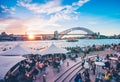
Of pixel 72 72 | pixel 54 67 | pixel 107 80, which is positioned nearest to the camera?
pixel 107 80

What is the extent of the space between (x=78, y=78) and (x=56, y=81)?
156cm

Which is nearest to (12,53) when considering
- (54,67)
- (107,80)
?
(54,67)

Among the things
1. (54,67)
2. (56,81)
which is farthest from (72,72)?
(56,81)

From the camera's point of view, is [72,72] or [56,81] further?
[72,72]

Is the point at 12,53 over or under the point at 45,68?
over

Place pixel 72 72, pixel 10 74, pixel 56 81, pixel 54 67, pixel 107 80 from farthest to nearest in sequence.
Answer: pixel 54 67, pixel 72 72, pixel 56 81, pixel 107 80, pixel 10 74

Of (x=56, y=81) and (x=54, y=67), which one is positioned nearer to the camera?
→ (x=56, y=81)

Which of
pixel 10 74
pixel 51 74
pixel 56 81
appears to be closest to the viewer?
pixel 10 74

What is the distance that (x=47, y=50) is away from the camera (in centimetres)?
1412

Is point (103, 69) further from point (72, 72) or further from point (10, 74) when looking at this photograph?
point (10, 74)

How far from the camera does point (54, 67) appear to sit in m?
13.9

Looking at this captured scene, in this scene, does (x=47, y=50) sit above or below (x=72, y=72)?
above

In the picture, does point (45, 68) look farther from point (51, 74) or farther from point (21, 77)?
point (21, 77)

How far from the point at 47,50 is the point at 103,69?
416 centimetres
